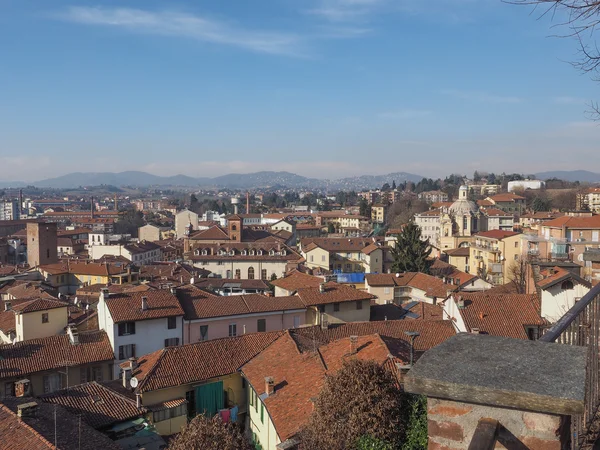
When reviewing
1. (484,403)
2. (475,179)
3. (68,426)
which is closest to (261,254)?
(68,426)

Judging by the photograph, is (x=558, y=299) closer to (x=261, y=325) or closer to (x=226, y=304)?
(x=261, y=325)

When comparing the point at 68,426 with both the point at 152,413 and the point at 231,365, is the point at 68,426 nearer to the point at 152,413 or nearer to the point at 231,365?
the point at 152,413

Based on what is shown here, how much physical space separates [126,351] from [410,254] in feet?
97.9

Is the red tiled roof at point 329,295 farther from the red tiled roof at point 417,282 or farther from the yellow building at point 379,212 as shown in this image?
the yellow building at point 379,212

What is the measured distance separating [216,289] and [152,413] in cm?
1859

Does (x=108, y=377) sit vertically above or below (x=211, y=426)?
below

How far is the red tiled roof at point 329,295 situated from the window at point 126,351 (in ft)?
27.6

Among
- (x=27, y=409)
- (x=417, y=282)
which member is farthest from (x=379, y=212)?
(x=27, y=409)

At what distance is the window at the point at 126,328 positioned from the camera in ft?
73.2

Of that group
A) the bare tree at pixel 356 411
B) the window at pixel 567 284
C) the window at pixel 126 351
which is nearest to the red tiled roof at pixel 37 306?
the window at pixel 126 351

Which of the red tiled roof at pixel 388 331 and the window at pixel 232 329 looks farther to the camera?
the window at pixel 232 329

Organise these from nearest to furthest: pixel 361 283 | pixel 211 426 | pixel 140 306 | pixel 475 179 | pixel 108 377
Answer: pixel 211 426
pixel 108 377
pixel 140 306
pixel 361 283
pixel 475 179

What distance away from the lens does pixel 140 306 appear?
23.3 metres

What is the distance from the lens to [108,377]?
21.9 metres
